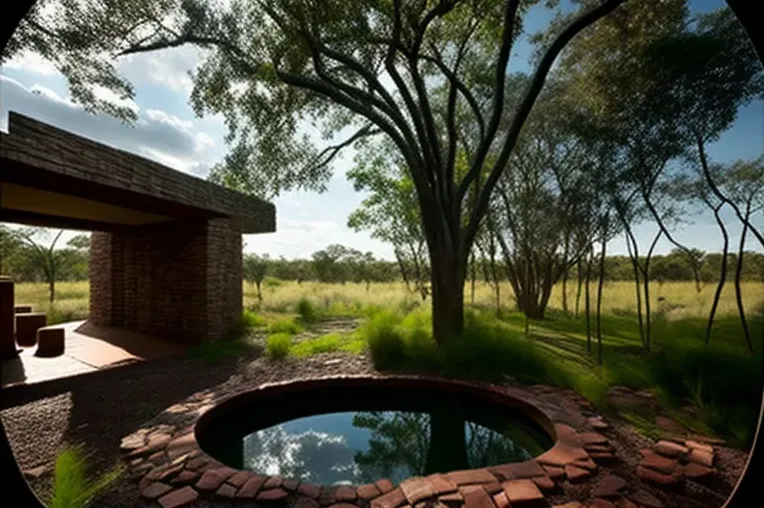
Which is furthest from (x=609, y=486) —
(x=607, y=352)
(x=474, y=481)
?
(x=607, y=352)

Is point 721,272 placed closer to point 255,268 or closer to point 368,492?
point 368,492

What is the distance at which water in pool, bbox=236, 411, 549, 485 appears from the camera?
9.22 ft

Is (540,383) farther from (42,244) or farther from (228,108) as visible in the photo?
(42,244)

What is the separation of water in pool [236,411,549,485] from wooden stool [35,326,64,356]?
13.8 ft

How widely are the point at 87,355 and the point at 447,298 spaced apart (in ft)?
18.6

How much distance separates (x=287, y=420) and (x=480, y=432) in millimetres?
1985

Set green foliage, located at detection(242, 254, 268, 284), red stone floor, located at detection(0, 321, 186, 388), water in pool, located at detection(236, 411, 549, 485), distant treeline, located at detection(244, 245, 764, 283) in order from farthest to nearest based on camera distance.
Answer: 1. green foliage, located at detection(242, 254, 268, 284)
2. distant treeline, located at detection(244, 245, 764, 283)
3. red stone floor, located at detection(0, 321, 186, 388)
4. water in pool, located at detection(236, 411, 549, 485)

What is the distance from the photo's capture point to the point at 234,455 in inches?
115

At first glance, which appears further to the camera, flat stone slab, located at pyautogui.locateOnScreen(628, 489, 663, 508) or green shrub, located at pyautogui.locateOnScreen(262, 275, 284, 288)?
green shrub, located at pyautogui.locateOnScreen(262, 275, 284, 288)

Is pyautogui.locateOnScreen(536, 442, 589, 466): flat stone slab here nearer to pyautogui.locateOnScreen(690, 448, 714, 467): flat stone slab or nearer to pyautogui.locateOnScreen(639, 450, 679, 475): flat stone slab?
pyautogui.locateOnScreen(639, 450, 679, 475): flat stone slab

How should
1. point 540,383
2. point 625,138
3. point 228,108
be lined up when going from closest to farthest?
point 540,383, point 625,138, point 228,108

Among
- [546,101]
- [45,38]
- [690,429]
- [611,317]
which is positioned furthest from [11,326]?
[611,317]

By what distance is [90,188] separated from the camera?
162 inches

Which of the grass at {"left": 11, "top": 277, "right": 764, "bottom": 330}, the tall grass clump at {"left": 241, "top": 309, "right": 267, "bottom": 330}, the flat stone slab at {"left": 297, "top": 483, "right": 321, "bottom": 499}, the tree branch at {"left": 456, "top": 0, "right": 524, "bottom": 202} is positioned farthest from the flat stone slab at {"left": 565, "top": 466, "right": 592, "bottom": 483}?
the tall grass clump at {"left": 241, "top": 309, "right": 267, "bottom": 330}
